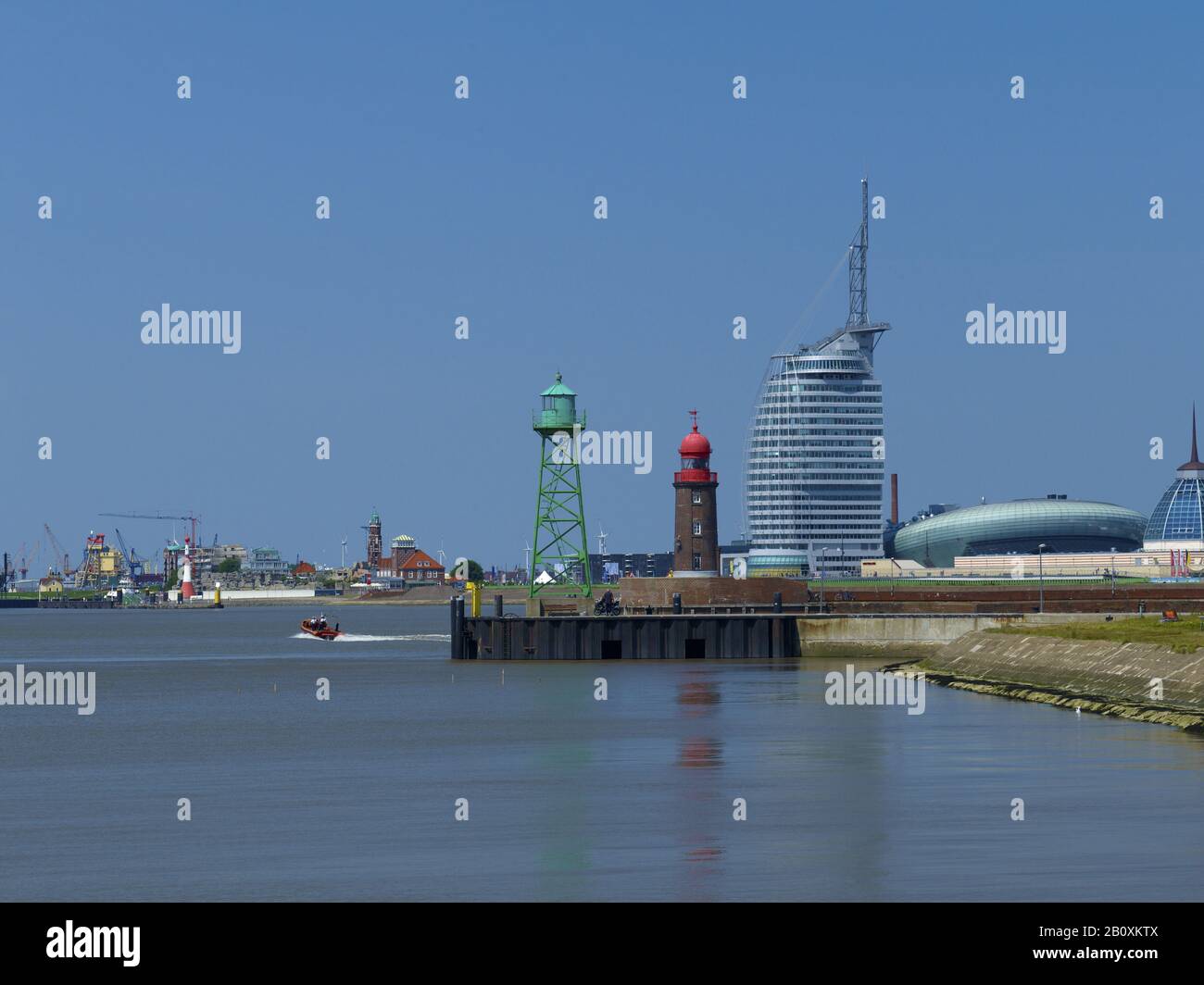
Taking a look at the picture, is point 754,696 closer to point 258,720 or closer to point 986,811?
point 258,720

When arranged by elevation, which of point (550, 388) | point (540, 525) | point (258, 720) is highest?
point (550, 388)

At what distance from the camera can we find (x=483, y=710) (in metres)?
84.9

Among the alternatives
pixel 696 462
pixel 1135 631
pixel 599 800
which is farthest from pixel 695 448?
pixel 599 800

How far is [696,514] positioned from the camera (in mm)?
139625

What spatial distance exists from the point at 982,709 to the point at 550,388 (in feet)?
199

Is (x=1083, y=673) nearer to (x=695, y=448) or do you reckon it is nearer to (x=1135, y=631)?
(x=1135, y=631)

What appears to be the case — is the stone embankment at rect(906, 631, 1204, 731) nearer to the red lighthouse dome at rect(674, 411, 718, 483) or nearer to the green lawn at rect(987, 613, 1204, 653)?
the green lawn at rect(987, 613, 1204, 653)

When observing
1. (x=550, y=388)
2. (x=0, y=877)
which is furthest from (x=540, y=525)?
(x=0, y=877)

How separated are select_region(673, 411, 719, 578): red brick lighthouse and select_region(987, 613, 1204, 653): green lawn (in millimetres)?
31192

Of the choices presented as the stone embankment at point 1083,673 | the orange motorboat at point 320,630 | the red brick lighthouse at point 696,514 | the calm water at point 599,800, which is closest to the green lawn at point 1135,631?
the stone embankment at point 1083,673

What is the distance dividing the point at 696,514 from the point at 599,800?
8940 cm

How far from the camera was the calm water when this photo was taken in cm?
3709

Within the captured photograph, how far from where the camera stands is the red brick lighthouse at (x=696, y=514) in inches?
5482

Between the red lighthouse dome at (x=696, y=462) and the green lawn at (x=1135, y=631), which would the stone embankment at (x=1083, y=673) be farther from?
the red lighthouse dome at (x=696, y=462)
